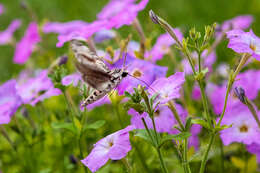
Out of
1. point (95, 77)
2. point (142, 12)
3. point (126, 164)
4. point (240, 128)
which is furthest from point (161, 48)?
point (142, 12)

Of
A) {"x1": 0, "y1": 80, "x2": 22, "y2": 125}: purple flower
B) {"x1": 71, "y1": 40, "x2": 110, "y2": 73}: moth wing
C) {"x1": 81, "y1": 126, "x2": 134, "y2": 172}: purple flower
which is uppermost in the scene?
{"x1": 0, "y1": 80, "x2": 22, "y2": 125}: purple flower

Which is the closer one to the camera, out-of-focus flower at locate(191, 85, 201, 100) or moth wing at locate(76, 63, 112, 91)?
moth wing at locate(76, 63, 112, 91)

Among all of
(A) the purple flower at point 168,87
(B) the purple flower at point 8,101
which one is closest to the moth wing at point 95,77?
(A) the purple flower at point 168,87

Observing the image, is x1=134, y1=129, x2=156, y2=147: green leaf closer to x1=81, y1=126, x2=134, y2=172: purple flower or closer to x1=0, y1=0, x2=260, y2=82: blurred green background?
x1=81, y1=126, x2=134, y2=172: purple flower

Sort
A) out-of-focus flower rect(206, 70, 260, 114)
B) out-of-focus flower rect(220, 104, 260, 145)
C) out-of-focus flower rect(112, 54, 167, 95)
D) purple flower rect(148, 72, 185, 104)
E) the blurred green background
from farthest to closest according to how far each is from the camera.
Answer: the blurred green background
out-of-focus flower rect(206, 70, 260, 114)
out-of-focus flower rect(112, 54, 167, 95)
out-of-focus flower rect(220, 104, 260, 145)
purple flower rect(148, 72, 185, 104)

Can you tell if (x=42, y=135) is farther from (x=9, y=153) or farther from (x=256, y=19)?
(x=256, y=19)

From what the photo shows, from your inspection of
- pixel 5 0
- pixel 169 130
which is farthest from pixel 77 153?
pixel 5 0

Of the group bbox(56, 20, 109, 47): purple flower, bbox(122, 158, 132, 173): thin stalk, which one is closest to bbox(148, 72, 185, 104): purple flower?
bbox(122, 158, 132, 173): thin stalk

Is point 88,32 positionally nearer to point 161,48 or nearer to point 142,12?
point 161,48
